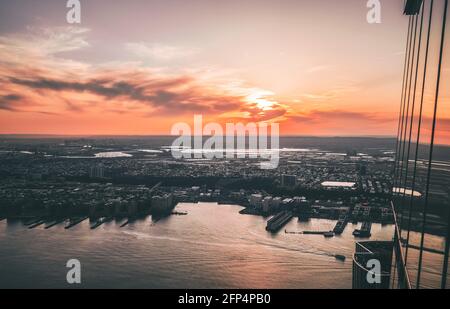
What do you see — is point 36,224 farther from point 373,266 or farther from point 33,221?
point 373,266

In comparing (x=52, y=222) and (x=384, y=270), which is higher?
(x=384, y=270)

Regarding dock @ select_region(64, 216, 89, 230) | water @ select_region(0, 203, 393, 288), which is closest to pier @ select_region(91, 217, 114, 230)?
water @ select_region(0, 203, 393, 288)

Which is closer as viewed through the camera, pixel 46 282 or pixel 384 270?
pixel 384 270

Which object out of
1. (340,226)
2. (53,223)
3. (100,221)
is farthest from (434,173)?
(53,223)

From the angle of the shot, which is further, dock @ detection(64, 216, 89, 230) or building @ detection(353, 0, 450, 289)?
dock @ detection(64, 216, 89, 230)

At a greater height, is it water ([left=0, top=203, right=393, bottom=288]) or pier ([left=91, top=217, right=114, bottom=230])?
water ([left=0, top=203, right=393, bottom=288])

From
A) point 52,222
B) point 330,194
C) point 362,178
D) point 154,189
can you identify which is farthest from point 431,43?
point 362,178

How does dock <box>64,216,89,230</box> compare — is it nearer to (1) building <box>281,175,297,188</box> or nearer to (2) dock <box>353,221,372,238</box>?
(2) dock <box>353,221,372,238</box>
